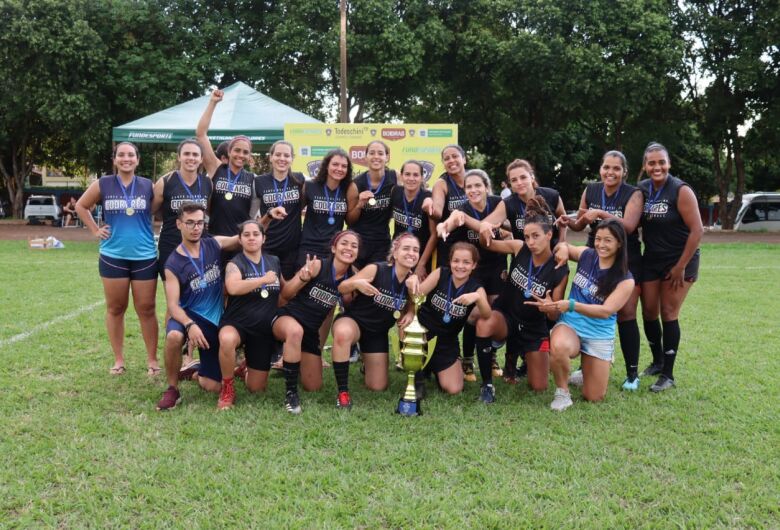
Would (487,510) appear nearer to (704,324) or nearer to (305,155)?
(704,324)

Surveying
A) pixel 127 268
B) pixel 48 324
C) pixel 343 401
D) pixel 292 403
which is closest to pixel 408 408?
pixel 343 401

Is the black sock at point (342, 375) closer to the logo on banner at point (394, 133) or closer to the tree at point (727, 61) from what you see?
the logo on banner at point (394, 133)

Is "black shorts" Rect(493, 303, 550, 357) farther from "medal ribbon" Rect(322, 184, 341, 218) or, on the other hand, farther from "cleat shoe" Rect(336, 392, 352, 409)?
"medal ribbon" Rect(322, 184, 341, 218)

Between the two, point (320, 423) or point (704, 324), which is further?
point (704, 324)

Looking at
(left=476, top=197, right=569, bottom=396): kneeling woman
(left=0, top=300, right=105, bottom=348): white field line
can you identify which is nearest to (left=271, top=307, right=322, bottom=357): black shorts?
(left=476, top=197, right=569, bottom=396): kneeling woman

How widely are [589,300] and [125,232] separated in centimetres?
341

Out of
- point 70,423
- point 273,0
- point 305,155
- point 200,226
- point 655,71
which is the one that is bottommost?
point 70,423

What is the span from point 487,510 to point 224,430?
1.67 metres

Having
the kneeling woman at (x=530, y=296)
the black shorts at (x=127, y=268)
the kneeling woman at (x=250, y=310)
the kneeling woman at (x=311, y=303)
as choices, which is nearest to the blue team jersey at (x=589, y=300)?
the kneeling woman at (x=530, y=296)

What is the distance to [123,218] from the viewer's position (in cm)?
459

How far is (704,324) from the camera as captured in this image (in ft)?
22.7

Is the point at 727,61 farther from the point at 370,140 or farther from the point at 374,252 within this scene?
the point at 374,252

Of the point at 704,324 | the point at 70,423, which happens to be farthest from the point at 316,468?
the point at 704,324

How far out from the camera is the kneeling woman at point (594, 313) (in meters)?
4.09
